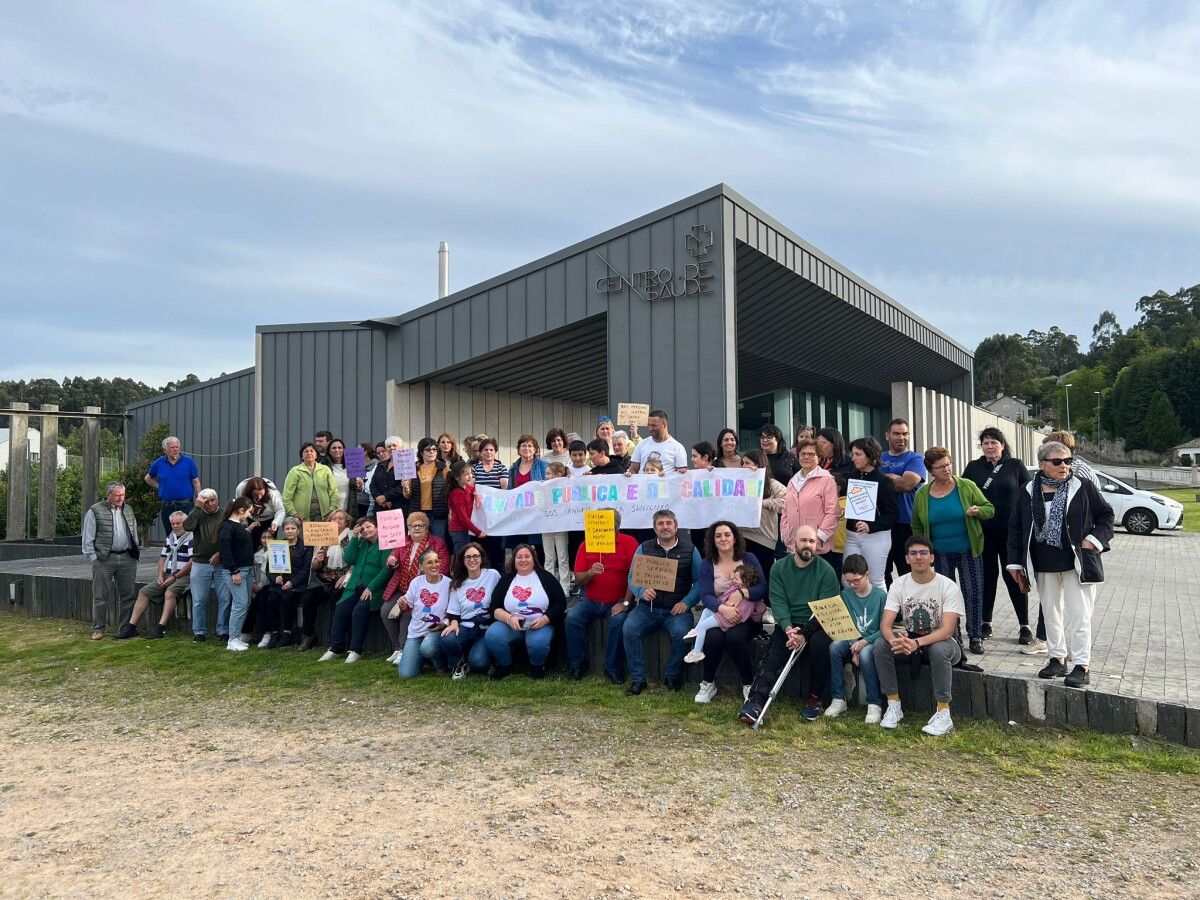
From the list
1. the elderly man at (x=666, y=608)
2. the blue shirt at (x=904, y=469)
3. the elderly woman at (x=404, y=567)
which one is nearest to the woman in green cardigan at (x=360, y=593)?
the elderly woman at (x=404, y=567)

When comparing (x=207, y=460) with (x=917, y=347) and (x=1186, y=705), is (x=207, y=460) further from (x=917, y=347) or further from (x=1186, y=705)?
(x=1186, y=705)

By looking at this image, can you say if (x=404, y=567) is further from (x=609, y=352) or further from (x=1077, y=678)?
(x=1077, y=678)

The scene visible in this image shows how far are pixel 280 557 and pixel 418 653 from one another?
7.47 ft

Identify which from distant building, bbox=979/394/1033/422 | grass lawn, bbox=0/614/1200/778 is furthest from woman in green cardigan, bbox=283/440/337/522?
distant building, bbox=979/394/1033/422

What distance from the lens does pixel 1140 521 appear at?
16391mm

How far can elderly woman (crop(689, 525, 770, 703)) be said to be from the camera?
5.64 meters

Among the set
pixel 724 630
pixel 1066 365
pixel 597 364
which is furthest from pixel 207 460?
pixel 1066 365

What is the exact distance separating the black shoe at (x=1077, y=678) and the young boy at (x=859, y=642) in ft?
3.59

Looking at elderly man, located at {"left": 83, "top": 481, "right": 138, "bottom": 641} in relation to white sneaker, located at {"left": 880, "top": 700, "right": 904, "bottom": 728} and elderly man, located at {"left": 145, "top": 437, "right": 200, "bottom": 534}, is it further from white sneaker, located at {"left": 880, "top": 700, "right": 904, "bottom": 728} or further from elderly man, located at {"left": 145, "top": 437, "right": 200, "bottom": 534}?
white sneaker, located at {"left": 880, "top": 700, "right": 904, "bottom": 728}

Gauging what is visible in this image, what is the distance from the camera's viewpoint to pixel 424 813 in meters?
3.91

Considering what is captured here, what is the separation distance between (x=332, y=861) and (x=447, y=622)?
11.0 ft

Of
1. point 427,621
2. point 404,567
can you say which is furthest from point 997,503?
point 404,567

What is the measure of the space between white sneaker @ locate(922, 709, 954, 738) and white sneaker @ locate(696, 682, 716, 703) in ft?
4.83

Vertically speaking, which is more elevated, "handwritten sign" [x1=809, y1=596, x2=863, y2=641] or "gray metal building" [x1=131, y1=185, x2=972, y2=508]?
"gray metal building" [x1=131, y1=185, x2=972, y2=508]
